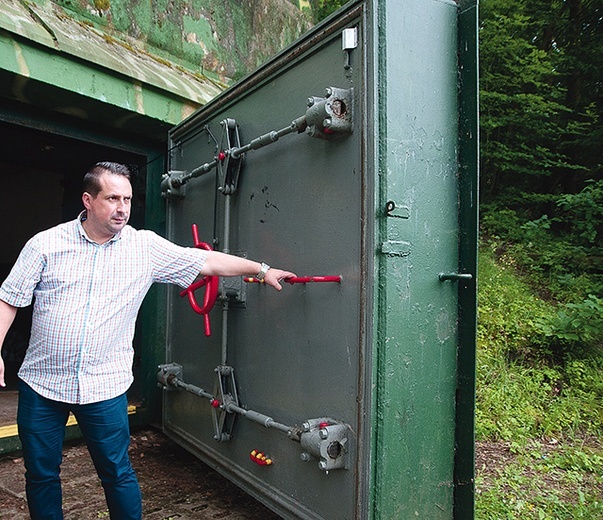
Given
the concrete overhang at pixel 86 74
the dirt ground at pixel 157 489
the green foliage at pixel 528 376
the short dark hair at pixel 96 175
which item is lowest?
the dirt ground at pixel 157 489

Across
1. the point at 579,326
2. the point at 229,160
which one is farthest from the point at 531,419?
the point at 229,160

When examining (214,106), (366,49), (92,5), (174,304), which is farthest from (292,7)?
(366,49)

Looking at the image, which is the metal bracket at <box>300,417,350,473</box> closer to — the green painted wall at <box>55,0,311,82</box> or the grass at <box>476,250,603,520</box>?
the grass at <box>476,250,603,520</box>

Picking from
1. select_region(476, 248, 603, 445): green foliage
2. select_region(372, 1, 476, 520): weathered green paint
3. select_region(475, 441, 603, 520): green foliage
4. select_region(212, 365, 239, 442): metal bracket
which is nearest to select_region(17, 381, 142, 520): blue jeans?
select_region(212, 365, 239, 442): metal bracket

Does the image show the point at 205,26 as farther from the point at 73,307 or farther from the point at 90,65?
the point at 73,307

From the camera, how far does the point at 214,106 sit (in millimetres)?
3541

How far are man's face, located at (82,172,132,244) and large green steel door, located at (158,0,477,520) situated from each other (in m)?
0.76

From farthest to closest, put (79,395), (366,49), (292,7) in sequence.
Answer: (292,7) → (79,395) → (366,49)

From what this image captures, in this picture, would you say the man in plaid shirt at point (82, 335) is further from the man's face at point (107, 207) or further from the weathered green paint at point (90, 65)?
the weathered green paint at point (90, 65)

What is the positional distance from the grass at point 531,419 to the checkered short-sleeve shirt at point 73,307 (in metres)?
2.10

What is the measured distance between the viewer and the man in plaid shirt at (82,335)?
239 cm

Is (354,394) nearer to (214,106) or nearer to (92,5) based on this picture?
(214,106)

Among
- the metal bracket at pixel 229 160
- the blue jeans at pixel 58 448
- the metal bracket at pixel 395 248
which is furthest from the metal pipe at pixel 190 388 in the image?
the metal bracket at pixel 395 248

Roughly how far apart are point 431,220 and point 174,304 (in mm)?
2328
